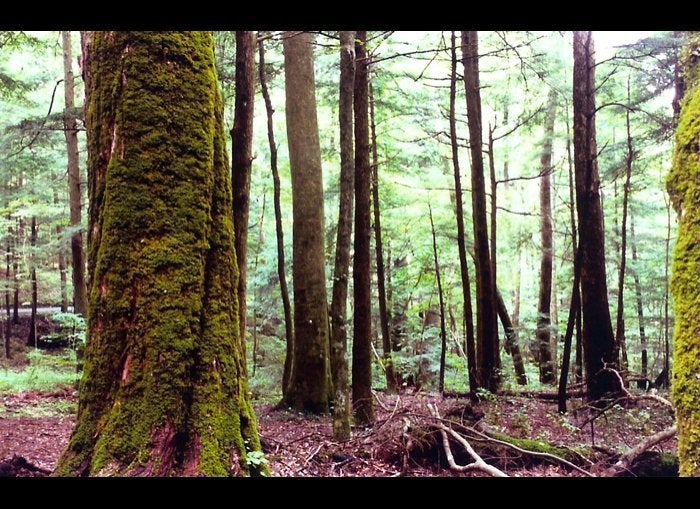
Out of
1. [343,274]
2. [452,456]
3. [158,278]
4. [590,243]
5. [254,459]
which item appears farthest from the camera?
[590,243]

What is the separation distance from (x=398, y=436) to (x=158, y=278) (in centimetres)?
456

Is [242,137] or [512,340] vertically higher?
[242,137]

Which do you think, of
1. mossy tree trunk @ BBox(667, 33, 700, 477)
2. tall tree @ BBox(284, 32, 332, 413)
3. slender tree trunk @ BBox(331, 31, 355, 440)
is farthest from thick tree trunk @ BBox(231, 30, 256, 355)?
mossy tree trunk @ BBox(667, 33, 700, 477)

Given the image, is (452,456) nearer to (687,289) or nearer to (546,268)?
(687,289)

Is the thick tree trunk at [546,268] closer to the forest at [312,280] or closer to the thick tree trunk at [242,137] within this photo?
the forest at [312,280]

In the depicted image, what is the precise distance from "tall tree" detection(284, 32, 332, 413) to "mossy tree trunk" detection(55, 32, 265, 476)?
6312 mm

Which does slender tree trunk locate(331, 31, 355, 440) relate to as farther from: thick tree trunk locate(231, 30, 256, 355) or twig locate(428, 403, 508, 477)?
thick tree trunk locate(231, 30, 256, 355)

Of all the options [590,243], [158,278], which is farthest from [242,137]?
[590,243]

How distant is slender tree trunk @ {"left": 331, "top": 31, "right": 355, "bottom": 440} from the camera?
6934 mm

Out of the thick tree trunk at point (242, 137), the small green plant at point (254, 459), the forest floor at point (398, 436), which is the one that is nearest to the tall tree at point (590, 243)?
the forest floor at point (398, 436)

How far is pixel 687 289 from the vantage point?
2295 millimetres

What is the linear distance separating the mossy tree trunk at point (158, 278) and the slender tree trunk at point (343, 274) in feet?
12.3
